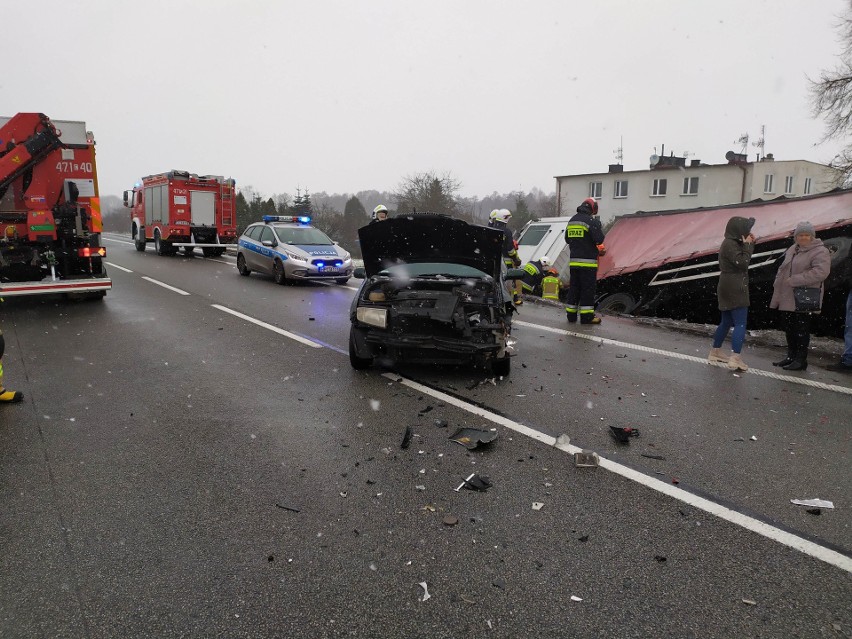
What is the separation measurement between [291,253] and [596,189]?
122 feet

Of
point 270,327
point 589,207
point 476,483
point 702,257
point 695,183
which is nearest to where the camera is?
point 476,483

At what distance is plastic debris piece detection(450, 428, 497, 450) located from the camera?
14.2 feet

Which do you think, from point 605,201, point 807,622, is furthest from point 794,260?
point 605,201

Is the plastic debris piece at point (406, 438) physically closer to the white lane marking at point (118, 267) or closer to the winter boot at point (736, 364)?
the winter boot at point (736, 364)

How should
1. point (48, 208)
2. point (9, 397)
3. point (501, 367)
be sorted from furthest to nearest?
point (48, 208), point (501, 367), point (9, 397)

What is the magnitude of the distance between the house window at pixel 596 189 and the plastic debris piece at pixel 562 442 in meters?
44.9

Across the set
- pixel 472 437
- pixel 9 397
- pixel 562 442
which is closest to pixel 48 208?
pixel 9 397

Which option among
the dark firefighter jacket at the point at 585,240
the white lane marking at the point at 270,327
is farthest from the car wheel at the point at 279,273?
the dark firefighter jacket at the point at 585,240

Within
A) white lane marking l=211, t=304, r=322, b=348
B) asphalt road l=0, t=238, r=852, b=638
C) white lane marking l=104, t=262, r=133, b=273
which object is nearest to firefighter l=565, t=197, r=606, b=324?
asphalt road l=0, t=238, r=852, b=638

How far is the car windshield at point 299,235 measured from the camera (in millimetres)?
15445

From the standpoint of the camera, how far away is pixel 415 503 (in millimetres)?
3453

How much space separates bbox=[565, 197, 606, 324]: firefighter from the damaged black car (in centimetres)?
293

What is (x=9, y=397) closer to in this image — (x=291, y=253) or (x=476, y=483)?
(x=476, y=483)

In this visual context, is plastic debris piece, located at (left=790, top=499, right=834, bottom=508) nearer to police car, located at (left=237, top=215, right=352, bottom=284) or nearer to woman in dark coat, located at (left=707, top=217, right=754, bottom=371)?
woman in dark coat, located at (left=707, top=217, right=754, bottom=371)
